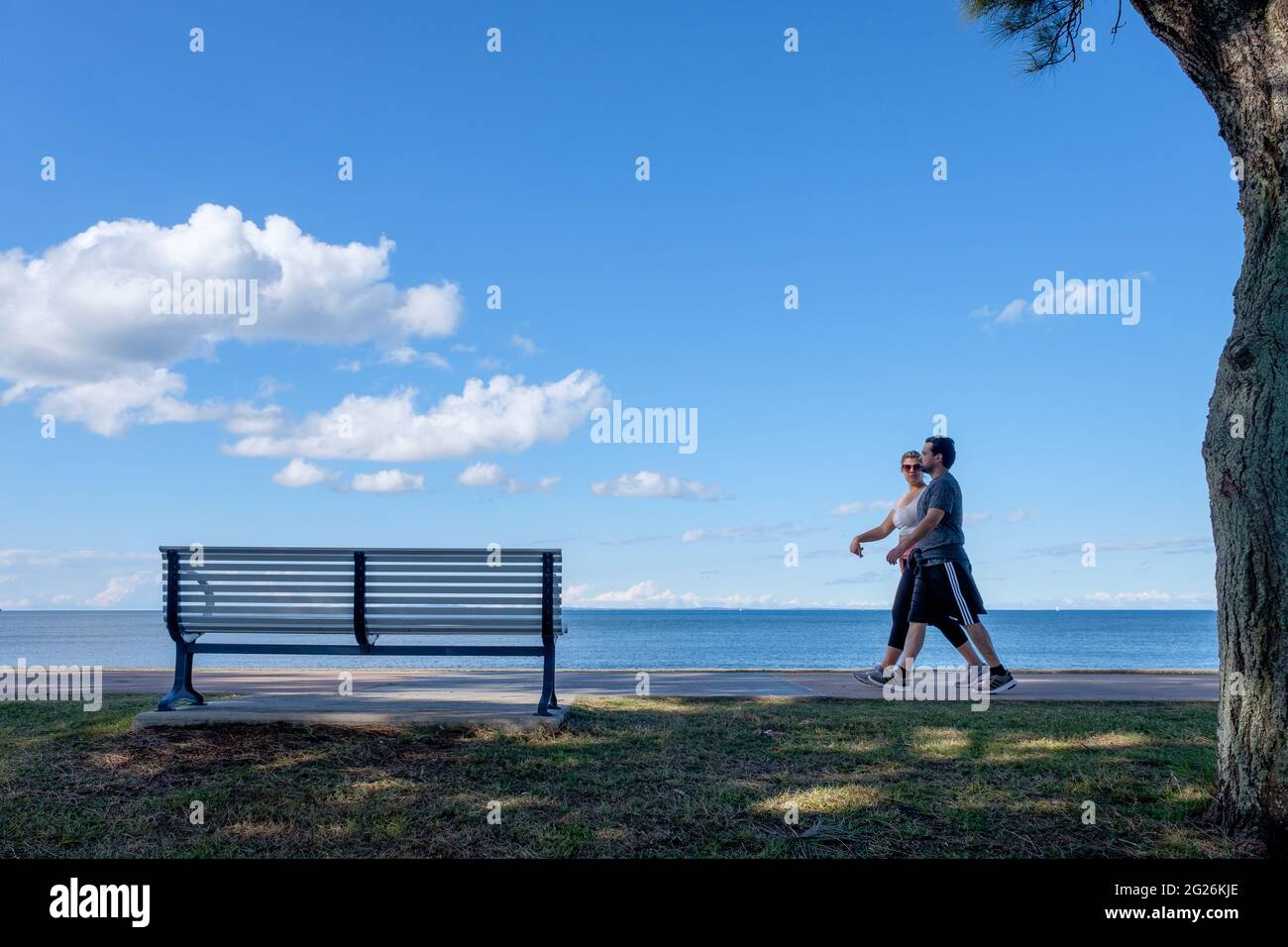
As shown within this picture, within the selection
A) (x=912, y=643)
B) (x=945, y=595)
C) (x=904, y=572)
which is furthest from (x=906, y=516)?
(x=912, y=643)

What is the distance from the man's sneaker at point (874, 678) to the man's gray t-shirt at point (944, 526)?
112 centimetres

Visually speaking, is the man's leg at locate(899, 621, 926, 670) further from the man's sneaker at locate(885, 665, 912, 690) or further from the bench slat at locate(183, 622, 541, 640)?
the bench slat at locate(183, 622, 541, 640)

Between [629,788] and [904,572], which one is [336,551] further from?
[904,572]

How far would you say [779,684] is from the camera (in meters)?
8.16

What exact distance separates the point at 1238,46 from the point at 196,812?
5589 mm

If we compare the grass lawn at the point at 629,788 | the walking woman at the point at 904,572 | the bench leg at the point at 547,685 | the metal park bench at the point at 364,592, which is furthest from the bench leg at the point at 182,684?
the walking woman at the point at 904,572

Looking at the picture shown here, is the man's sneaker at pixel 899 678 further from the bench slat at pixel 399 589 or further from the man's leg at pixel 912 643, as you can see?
the bench slat at pixel 399 589

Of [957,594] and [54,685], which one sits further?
[54,685]

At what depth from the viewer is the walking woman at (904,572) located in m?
7.28
